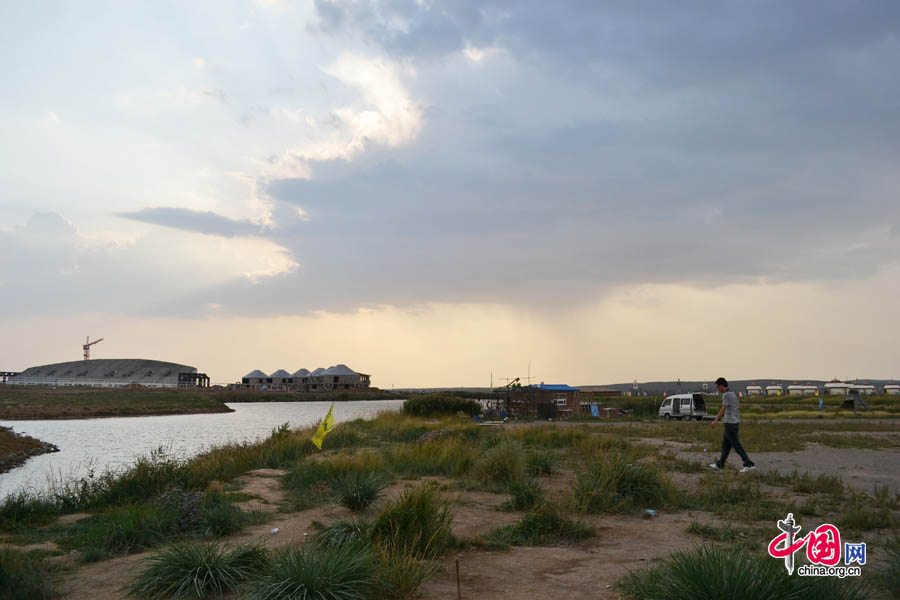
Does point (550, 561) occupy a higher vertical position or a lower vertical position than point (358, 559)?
lower

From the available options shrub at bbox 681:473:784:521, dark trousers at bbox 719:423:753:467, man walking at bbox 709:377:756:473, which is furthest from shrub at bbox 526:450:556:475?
dark trousers at bbox 719:423:753:467

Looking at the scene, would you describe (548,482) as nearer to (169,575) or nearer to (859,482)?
(859,482)

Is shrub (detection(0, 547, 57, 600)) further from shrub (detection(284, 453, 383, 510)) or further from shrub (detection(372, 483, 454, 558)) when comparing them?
shrub (detection(284, 453, 383, 510))

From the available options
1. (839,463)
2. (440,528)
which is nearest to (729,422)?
(839,463)

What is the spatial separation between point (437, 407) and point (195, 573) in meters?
33.9

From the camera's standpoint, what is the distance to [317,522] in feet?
28.2

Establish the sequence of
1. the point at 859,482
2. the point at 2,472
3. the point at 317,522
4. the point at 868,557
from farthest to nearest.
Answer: the point at 2,472
the point at 859,482
the point at 317,522
the point at 868,557

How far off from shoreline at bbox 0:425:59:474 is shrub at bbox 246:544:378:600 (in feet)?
64.7

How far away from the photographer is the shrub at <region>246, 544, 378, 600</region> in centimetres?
504

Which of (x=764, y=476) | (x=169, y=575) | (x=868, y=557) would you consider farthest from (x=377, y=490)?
(x=764, y=476)

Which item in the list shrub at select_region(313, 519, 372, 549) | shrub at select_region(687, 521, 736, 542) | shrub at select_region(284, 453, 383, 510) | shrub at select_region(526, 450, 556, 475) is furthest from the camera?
shrub at select_region(526, 450, 556, 475)

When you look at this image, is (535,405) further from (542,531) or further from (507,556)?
(507,556)

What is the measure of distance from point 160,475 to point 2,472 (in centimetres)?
1197

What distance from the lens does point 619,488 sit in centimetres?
1012
